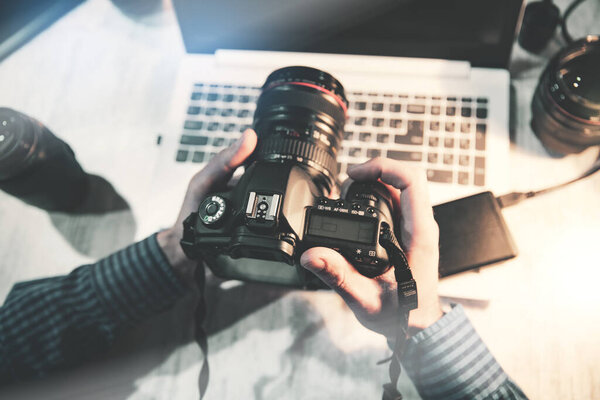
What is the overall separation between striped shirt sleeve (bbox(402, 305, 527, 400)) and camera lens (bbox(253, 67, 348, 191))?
0.20 metres

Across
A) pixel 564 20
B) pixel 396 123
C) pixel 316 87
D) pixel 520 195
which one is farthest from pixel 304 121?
pixel 564 20

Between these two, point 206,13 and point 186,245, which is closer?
point 186,245

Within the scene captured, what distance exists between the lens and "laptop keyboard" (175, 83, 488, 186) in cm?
55

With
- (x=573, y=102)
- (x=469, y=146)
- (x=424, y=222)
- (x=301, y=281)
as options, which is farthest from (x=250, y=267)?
(x=573, y=102)

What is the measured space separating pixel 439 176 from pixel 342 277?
0.22 m

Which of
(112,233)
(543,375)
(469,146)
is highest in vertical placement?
(469,146)

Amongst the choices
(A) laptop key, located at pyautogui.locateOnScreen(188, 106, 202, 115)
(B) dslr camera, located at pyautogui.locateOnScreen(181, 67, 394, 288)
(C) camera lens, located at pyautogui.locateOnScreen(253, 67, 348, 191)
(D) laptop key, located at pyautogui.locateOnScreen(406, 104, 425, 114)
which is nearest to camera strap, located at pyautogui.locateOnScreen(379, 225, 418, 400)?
(B) dslr camera, located at pyautogui.locateOnScreen(181, 67, 394, 288)

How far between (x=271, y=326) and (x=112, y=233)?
0.26 metres

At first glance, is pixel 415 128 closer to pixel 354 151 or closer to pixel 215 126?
pixel 354 151

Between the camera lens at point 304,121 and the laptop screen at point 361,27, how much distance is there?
13 cm

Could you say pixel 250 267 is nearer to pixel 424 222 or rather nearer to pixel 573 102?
pixel 424 222

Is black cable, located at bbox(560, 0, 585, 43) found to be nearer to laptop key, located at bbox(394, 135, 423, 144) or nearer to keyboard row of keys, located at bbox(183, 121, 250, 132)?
laptop key, located at bbox(394, 135, 423, 144)

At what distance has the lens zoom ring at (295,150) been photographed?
0.48 meters

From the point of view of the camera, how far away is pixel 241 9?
593mm
